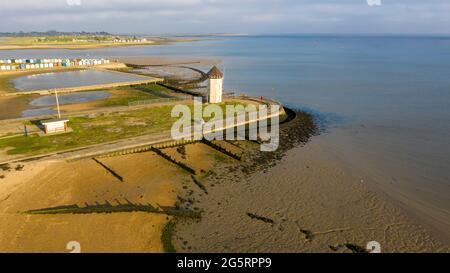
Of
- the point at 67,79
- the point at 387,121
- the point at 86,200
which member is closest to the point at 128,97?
the point at 67,79

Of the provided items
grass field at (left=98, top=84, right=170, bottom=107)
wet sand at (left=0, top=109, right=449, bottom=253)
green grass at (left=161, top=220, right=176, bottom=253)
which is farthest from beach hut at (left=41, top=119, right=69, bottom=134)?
green grass at (left=161, top=220, right=176, bottom=253)

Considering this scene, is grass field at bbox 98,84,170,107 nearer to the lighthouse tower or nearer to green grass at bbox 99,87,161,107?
green grass at bbox 99,87,161,107

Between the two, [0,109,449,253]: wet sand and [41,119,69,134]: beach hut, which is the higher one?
[41,119,69,134]: beach hut

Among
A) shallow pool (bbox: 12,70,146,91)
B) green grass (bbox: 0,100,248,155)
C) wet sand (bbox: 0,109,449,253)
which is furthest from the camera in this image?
shallow pool (bbox: 12,70,146,91)

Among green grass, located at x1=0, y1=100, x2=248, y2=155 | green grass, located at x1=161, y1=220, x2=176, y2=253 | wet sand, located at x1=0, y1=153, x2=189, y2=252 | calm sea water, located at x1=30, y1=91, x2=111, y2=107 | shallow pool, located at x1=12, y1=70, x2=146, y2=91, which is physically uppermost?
shallow pool, located at x1=12, y1=70, x2=146, y2=91

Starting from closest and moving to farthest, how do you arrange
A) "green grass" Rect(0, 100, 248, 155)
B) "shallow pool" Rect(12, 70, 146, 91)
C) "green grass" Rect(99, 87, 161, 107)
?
"green grass" Rect(0, 100, 248, 155), "green grass" Rect(99, 87, 161, 107), "shallow pool" Rect(12, 70, 146, 91)

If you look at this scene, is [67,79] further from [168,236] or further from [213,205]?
[168,236]

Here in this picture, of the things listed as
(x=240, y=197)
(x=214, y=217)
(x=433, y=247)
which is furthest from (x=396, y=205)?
(x=214, y=217)
